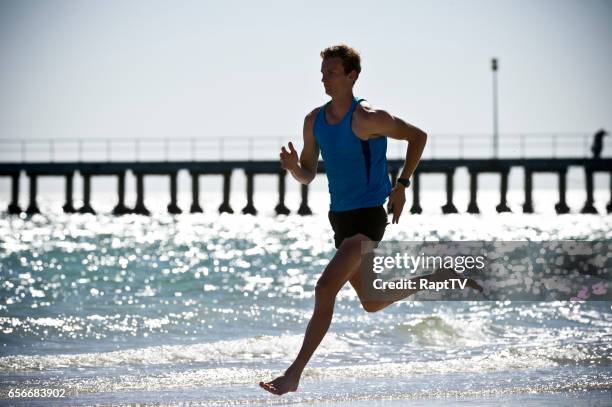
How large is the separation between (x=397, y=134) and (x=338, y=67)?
17.5 inches

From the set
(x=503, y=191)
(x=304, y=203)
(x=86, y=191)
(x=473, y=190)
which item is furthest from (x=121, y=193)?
(x=503, y=191)

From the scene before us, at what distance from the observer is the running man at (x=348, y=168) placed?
6.13m

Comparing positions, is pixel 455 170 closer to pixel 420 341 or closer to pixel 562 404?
pixel 420 341

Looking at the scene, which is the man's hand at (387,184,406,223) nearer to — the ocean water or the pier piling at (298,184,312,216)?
the ocean water

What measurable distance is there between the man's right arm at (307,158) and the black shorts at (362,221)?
0.93ft

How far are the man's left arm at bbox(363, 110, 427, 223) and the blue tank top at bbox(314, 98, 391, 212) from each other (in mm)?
58

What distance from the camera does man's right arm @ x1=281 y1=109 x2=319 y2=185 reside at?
6371 mm

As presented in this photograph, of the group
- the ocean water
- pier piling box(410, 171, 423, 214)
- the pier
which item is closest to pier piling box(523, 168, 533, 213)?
the pier

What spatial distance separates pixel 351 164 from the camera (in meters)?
6.14

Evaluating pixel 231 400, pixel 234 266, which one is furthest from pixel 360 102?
pixel 234 266

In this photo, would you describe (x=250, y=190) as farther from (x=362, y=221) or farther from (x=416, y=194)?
(x=362, y=221)

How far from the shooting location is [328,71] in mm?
6203

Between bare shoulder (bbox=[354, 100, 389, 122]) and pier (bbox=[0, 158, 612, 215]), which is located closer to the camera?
bare shoulder (bbox=[354, 100, 389, 122])

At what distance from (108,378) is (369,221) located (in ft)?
11.0
